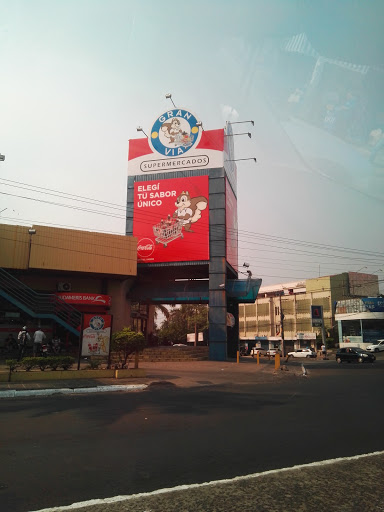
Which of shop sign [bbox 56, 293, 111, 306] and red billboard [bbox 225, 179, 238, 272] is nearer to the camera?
shop sign [bbox 56, 293, 111, 306]

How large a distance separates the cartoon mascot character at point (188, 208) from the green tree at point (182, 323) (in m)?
42.0

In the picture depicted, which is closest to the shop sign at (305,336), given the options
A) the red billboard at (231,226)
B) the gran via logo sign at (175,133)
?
the red billboard at (231,226)

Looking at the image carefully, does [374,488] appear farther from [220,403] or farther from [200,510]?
[220,403]

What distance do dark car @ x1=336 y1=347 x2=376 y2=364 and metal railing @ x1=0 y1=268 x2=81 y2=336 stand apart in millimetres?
23385

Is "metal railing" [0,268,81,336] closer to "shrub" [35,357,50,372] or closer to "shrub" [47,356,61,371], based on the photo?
"shrub" [47,356,61,371]

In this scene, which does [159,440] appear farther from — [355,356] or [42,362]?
[355,356]

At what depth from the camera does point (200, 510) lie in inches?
146

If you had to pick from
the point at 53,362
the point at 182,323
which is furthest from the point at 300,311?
the point at 53,362

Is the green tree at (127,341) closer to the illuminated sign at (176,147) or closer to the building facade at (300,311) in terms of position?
the illuminated sign at (176,147)

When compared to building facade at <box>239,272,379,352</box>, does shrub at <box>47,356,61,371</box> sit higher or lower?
lower

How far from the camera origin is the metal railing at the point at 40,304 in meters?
28.8

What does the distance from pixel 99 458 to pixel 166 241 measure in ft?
105

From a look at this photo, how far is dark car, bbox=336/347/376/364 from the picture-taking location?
35.2 meters

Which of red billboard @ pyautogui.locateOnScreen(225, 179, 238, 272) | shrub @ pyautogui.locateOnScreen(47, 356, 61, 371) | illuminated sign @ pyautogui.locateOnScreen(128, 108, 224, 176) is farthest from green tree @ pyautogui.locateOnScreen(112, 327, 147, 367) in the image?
illuminated sign @ pyautogui.locateOnScreen(128, 108, 224, 176)
